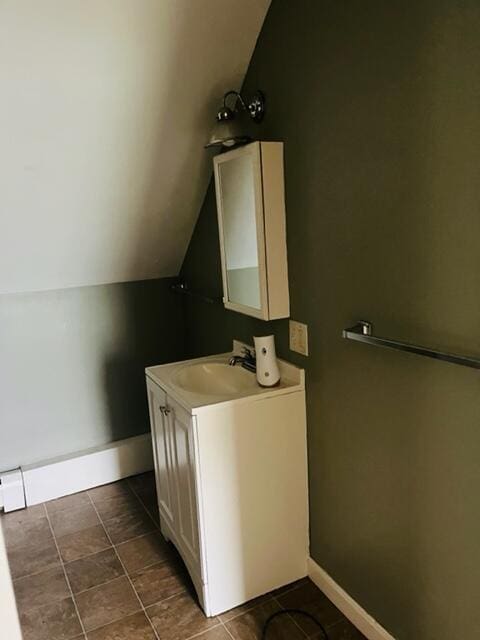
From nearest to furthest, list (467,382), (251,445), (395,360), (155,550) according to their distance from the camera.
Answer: (467,382)
(395,360)
(251,445)
(155,550)

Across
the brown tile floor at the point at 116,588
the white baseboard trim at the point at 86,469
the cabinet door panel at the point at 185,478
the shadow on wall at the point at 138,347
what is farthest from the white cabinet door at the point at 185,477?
the shadow on wall at the point at 138,347

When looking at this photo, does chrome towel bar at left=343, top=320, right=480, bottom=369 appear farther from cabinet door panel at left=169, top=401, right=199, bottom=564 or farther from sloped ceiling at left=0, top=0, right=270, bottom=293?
sloped ceiling at left=0, top=0, right=270, bottom=293

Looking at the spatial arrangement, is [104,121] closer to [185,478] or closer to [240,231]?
[240,231]

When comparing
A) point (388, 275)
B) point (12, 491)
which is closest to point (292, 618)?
point (388, 275)

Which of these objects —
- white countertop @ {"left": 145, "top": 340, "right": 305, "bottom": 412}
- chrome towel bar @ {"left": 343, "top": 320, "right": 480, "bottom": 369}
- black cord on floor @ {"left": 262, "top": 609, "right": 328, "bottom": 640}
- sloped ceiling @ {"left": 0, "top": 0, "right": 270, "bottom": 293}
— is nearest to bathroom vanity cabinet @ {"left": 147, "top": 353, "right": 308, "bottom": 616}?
white countertop @ {"left": 145, "top": 340, "right": 305, "bottom": 412}

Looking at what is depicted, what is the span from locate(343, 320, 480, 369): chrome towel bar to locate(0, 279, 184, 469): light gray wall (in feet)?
5.35

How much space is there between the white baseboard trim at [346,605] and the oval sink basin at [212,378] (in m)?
0.77

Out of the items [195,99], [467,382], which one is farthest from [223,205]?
[467,382]

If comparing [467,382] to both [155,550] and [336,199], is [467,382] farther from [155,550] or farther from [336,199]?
[155,550]

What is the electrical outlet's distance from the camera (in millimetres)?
1822

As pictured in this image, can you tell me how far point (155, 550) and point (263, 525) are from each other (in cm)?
64

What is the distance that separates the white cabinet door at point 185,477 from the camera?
1776 millimetres

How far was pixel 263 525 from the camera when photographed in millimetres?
1891

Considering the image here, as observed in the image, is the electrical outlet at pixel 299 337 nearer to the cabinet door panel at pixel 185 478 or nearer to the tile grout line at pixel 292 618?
the cabinet door panel at pixel 185 478
